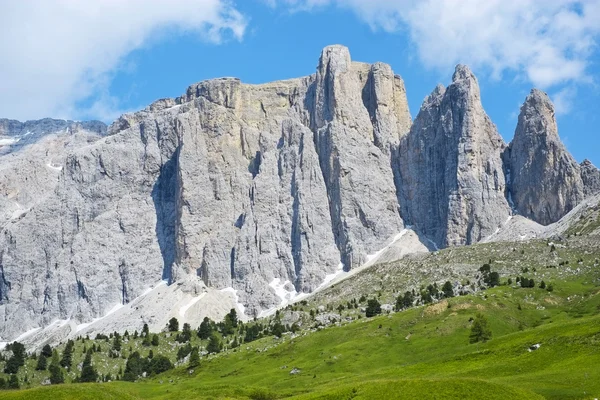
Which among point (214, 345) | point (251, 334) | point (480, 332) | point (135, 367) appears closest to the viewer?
point (480, 332)

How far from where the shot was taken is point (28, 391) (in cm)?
7031

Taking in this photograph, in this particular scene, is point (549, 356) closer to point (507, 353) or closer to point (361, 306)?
point (507, 353)

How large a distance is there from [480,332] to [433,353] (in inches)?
305

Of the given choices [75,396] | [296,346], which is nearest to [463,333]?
[296,346]

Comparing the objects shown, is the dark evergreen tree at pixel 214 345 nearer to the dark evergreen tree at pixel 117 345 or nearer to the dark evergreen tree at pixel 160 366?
the dark evergreen tree at pixel 160 366

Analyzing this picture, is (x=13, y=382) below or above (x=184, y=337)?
below

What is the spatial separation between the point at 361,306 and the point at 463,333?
6499 centimetres

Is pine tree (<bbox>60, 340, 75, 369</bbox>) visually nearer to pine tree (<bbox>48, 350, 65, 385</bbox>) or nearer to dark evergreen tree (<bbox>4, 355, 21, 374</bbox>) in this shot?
pine tree (<bbox>48, 350, 65, 385</bbox>)

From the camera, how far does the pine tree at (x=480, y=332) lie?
108312mm

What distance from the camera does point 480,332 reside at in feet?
357

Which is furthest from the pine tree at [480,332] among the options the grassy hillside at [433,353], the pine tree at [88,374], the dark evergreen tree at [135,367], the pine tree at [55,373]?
the pine tree at [55,373]

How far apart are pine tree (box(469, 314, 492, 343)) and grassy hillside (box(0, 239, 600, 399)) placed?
6.59 feet

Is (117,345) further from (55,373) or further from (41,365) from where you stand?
(55,373)

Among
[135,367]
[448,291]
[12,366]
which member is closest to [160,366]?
[135,367]
